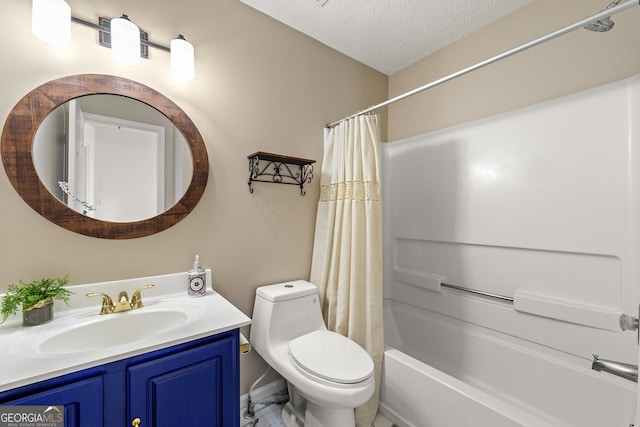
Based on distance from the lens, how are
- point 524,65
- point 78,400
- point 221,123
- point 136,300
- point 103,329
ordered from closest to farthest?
A: point 78,400
point 103,329
point 136,300
point 221,123
point 524,65

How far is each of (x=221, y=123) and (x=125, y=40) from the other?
1.73 feet

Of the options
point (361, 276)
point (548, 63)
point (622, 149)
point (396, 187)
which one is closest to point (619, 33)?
point (548, 63)

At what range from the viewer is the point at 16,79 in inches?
43.2

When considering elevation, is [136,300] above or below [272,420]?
above

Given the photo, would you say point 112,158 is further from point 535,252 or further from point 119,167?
point 535,252

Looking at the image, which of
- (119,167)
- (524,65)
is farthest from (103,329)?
(524,65)

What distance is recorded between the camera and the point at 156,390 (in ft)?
2.99

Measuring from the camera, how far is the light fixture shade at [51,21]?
3.45 feet

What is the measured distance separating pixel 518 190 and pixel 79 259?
7.65ft

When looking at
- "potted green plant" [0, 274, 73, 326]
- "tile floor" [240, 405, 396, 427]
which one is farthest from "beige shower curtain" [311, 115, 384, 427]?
"potted green plant" [0, 274, 73, 326]

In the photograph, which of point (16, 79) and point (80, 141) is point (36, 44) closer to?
point (16, 79)

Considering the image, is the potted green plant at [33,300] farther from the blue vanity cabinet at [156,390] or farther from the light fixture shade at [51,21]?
the light fixture shade at [51,21]

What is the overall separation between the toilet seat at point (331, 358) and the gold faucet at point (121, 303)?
756mm

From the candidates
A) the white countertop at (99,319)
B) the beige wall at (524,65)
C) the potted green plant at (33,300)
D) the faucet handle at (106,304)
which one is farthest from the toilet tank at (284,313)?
the beige wall at (524,65)
